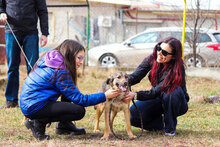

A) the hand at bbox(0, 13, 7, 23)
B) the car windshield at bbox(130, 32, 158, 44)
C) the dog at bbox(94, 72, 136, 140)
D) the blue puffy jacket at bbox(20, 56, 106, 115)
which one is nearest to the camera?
the blue puffy jacket at bbox(20, 56, 106, 115)

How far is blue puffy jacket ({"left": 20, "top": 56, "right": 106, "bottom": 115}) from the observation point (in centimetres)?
355

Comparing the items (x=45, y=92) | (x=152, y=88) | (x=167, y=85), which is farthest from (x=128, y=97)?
(x=45, y=92)

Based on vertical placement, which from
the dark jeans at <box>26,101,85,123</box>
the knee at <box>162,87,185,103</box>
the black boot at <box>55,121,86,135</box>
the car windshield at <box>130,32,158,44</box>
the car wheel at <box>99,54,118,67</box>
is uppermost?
the car windshield at <box>130,32,158,44</box>

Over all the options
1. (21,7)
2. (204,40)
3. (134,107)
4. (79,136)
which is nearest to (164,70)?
(134,107)

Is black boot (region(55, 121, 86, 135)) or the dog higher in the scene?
the dog

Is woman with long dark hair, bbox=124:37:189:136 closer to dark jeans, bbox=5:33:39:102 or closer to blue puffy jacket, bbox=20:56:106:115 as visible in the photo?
blue puffy jacket, bbox=20:56:106:115

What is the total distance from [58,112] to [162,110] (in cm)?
143

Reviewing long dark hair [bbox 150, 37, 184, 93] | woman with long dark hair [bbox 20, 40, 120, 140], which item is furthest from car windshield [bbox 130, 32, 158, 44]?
woman with long dark hair [bbox 20, 40, 120, 140]

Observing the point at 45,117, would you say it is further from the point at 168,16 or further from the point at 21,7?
the point at 168,16

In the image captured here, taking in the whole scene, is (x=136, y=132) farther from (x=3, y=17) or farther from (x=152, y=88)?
(x=3, y=17)

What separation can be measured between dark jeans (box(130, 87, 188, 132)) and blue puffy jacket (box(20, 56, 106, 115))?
0.87m

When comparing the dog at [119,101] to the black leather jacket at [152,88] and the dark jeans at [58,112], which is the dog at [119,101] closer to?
the black leather jacket at [152,88]

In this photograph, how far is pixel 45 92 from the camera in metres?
3.59

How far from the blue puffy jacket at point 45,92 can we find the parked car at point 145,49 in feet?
21.3
